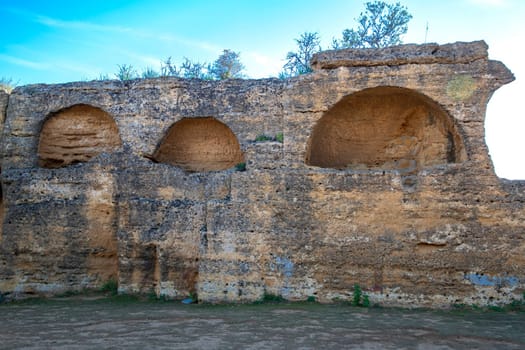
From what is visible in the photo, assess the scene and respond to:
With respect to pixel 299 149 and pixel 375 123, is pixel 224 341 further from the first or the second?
pixel 375 123

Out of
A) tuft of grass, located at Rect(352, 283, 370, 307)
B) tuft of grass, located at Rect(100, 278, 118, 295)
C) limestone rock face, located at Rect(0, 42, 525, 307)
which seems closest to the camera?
tuft of grass, located at Rect(352, 283, 370, 307)

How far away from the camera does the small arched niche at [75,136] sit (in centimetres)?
1027

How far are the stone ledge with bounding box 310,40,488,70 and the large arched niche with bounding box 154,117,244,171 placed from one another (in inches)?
105

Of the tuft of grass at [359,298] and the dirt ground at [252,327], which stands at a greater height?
the tuft of grass at [359,298]

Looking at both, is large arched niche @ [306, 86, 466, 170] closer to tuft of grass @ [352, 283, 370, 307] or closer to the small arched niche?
tuft of grass @ [352, 283, 370, 307]

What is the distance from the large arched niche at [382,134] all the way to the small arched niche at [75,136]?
454 centimetres

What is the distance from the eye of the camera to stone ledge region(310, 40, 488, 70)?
328 inches

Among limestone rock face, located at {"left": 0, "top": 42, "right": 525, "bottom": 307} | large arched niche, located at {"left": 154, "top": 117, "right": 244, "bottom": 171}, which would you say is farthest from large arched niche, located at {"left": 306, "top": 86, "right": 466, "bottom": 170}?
large arched niche, located at {"left": 154, "top": 117, "right": 244, "bottom": 171}

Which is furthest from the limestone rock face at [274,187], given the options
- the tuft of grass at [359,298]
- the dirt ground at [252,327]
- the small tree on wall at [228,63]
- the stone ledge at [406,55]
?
the small tree on wall at [228,63]

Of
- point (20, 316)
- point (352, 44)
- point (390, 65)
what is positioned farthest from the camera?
point (352, 44)

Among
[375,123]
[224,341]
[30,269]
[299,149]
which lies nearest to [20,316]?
[30,269]

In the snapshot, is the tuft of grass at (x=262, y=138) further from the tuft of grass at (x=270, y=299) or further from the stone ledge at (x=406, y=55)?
the tuft of grass at (x=270, y=299)

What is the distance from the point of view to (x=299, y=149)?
28.4 feet

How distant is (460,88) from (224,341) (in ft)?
19.6
